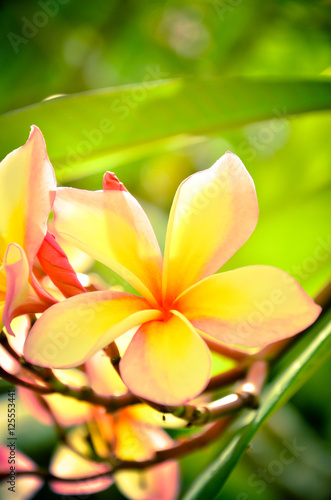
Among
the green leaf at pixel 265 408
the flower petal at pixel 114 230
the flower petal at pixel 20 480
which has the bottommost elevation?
the flower petal at pixel 20 480

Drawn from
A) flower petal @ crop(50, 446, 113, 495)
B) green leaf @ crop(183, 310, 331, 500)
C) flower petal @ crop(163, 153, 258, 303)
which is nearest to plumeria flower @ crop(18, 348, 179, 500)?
flower petal @ crop(50, 446, 113, 495)

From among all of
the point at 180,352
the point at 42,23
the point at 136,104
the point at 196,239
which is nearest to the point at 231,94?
the point at 136,104

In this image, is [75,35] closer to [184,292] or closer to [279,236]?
[279,236]

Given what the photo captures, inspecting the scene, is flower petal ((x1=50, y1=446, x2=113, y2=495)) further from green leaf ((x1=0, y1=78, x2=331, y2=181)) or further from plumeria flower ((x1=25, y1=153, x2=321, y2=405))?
green leaf ((x1=0, y1=78, x2=331, y2=181))

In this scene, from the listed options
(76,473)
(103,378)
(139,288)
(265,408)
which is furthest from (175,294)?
(76,473)

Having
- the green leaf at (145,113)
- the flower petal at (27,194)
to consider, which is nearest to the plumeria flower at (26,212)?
the flower petal at (27,194)

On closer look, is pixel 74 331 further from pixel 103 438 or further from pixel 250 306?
pixel 103 438

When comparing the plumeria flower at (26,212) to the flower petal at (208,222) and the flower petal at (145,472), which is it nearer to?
the flower petal at (208,222)
